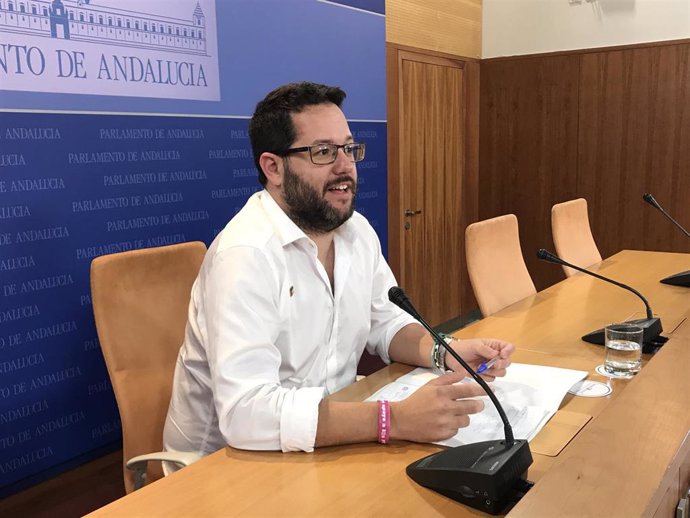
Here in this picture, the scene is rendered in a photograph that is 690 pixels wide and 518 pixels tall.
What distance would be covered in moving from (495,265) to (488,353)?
1.28 meters

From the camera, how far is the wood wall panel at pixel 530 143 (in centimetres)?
488

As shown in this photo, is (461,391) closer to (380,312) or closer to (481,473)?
(481,473)

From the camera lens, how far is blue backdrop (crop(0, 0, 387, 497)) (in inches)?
92.2

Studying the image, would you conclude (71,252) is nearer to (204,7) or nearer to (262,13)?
(204,7)

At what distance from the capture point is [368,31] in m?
3.92

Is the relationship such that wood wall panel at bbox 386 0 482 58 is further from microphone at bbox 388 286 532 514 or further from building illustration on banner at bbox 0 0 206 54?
microphone at bbox 388 286 532 514

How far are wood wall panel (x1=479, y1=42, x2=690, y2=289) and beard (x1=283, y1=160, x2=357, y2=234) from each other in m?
3.70

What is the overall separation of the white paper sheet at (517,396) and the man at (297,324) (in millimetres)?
49

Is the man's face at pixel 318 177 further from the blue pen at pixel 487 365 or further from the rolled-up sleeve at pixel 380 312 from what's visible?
the blue pen at pixel 487 365

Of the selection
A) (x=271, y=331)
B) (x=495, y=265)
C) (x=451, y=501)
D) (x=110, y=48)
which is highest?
(x=110, y=48)

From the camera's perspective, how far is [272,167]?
1.56 metres

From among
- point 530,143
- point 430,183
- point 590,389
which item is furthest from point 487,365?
point 530,143

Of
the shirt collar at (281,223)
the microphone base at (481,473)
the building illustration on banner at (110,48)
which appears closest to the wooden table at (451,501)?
the microphone base at (481,473)

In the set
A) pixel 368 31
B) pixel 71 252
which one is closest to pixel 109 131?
pixel 71 252
